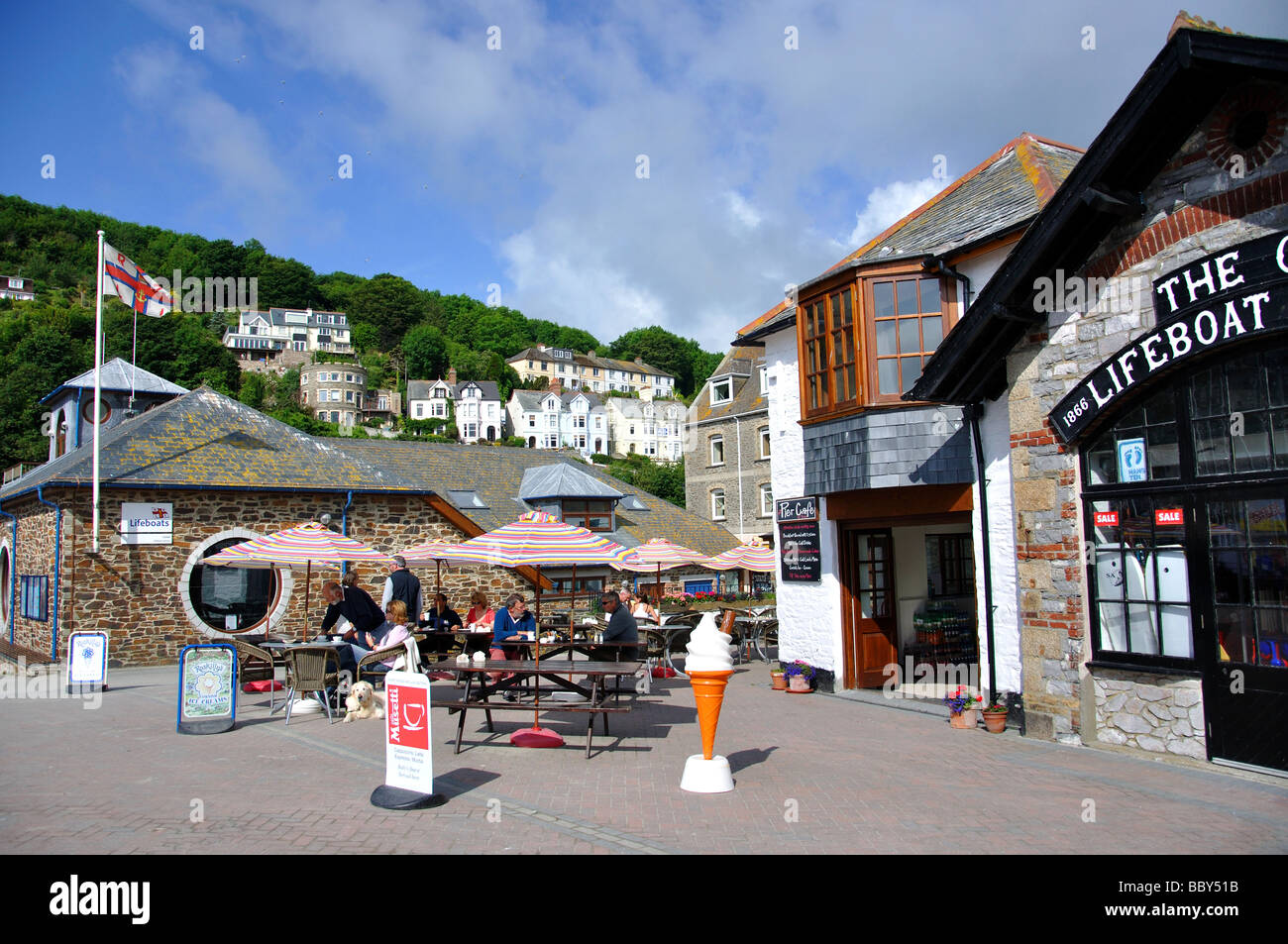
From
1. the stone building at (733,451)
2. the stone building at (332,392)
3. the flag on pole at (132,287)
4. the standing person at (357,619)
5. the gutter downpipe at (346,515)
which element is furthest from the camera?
the stone building at (332,392)

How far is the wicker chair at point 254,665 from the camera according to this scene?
11328 millimetres

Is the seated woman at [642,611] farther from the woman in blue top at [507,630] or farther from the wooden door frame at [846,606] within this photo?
the wooden door frame at [846,606]

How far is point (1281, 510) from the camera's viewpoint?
24.1ft

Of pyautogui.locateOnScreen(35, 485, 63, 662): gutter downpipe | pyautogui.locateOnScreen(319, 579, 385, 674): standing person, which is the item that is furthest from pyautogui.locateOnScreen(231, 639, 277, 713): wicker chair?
pyautogui.locateOnScreen(35, 485, 63, 662): gutter downpipe

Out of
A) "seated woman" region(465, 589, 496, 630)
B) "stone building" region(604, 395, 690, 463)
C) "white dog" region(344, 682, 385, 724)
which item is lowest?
"white dog" region(344, 682, 385, 724)

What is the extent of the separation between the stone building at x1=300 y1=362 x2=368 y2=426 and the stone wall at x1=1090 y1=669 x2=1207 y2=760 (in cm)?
10617

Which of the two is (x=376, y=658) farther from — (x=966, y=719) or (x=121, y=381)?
(x=121, y=381)

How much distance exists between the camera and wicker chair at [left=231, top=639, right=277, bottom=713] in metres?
11.3

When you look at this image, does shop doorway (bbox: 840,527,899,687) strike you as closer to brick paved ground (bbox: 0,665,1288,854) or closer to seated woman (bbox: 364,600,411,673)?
brick paved ground (bbox: 0,665,1288,854)

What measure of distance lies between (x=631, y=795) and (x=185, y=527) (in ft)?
47.4

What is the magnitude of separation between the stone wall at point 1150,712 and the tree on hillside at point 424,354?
115224 millimetres

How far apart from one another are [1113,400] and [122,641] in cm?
1791

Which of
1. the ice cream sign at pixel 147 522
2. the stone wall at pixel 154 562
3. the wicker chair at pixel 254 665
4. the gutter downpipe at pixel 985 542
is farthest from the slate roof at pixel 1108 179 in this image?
the ice cream sign at pixel 147 522
